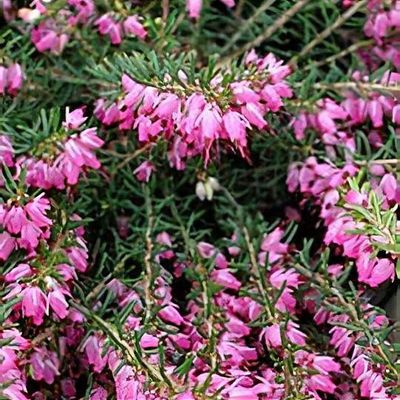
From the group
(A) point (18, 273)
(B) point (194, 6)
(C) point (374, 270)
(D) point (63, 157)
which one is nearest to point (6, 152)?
(D) point (63, 157)

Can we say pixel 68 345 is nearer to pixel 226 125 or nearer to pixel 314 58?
pixel 226 125

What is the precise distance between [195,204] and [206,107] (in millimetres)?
585

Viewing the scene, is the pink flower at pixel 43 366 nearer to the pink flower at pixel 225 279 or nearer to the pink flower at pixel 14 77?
the pink flower at pixel 225 279

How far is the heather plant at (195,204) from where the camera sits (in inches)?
58.7

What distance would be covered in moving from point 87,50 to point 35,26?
0.11 m

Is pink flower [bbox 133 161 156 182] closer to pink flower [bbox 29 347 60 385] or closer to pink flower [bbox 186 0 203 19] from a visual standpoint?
pink flower [bbox 186 0 203 19]

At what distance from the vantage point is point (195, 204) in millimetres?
2057

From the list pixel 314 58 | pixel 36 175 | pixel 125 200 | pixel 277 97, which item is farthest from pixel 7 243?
pixel 314 58

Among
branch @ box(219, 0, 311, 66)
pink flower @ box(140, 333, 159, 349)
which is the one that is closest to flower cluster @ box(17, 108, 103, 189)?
pink flower @ box(140, 333, 159, 349)

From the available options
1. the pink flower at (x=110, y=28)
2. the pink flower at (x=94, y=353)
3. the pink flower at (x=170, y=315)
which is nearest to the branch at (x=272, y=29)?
the pink flower at (x=110, y=28)

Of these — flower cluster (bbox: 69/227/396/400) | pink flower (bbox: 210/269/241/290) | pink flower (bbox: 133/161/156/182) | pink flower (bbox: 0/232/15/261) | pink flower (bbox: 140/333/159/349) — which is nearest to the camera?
flower cluster (bbox: 69/227/396/400)

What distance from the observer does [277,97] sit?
64.2 inches

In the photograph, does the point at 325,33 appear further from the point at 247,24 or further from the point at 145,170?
the point at 145,170

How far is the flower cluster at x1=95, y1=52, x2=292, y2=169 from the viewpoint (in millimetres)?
1496
